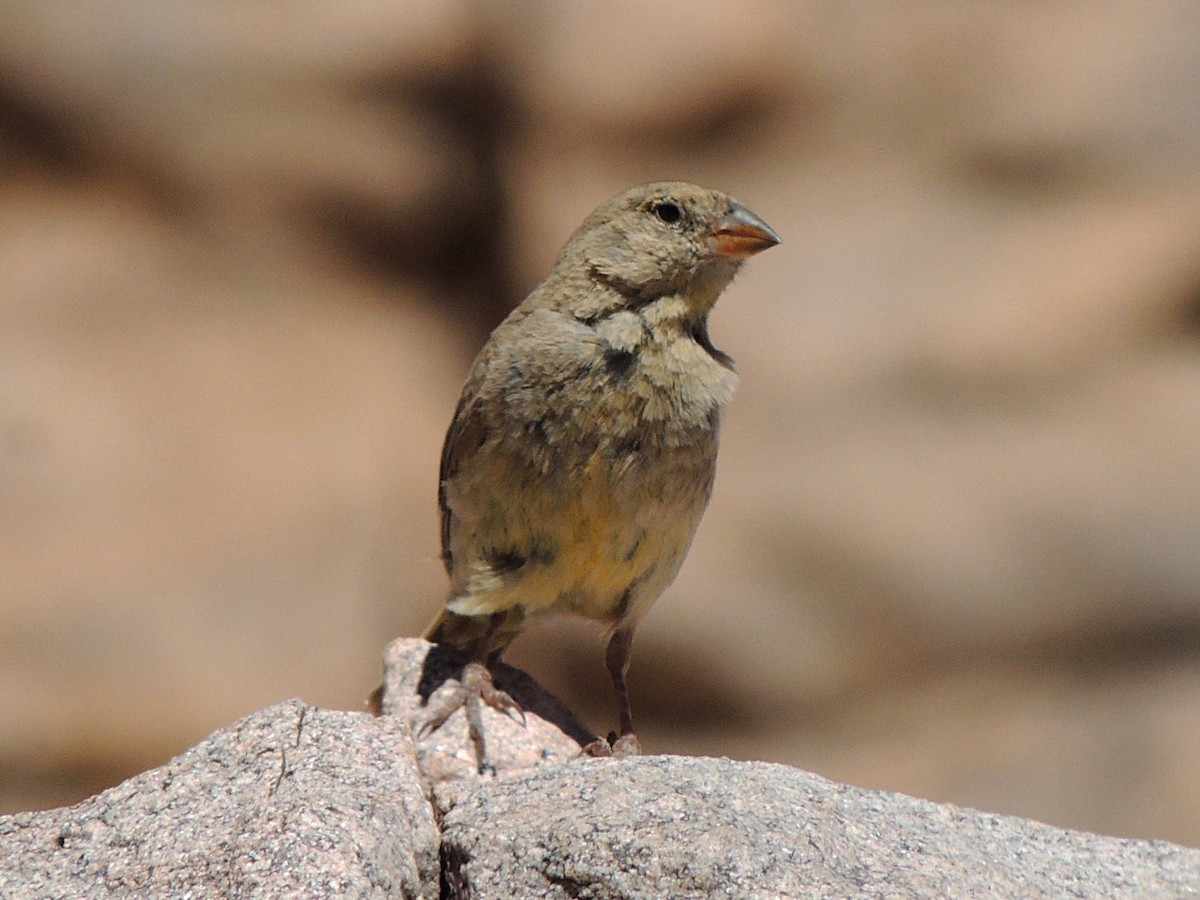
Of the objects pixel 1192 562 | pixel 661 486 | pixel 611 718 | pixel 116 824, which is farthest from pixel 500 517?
pixel 1192 562

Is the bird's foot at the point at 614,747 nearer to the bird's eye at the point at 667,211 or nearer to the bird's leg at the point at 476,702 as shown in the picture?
the bird's leg at the point at 476,702

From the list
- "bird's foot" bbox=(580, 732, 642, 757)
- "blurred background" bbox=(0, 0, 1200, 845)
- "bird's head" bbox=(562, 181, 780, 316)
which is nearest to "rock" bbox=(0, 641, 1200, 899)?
"bird's foot" bbox=(580, 732, 642, 757)

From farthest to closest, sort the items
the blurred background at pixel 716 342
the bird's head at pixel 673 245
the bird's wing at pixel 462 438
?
the blurred background at pixel 716 342, the bird's head at pixel 673 245, the bird's wing at pixel 462 438

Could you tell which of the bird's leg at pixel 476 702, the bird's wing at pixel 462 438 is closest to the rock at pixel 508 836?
the bird's leg at pixel 476 702

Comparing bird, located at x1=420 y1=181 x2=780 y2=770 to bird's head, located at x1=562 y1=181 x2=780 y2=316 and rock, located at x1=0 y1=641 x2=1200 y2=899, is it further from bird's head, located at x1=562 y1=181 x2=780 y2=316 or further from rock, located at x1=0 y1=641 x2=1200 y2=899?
rock, located at x1=0 y1=641 x2=1200 y2=899

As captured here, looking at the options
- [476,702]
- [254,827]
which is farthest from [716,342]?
[254,827]
